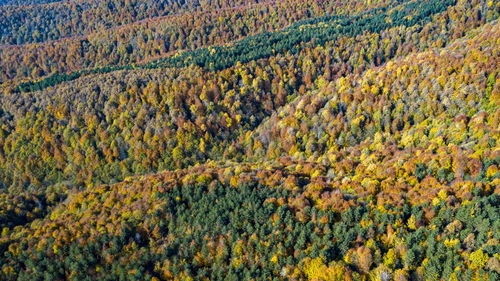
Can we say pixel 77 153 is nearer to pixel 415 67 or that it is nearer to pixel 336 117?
pixel 336 117

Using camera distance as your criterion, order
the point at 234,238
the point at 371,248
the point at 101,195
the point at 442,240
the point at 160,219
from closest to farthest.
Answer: the point at 442,240 → the point at 371,248 → the point at 234,238 → the point at 160,219 → the point at 101,195

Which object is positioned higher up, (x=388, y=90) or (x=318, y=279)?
(x=388, y=90)

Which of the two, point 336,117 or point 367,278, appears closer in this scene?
point 367,278

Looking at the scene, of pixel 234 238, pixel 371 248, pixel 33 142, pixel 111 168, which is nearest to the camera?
pixel 371 248

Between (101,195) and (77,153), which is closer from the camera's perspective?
(101,195)

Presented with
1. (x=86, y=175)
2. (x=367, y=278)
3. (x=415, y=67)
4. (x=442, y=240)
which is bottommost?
(x=86, y=175)

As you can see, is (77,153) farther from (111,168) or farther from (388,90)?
(388,90)

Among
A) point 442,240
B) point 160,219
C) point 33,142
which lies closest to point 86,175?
point 33,142

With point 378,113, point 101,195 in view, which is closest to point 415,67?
point 378,113

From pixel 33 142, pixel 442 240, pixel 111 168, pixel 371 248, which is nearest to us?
pixel 442 240
